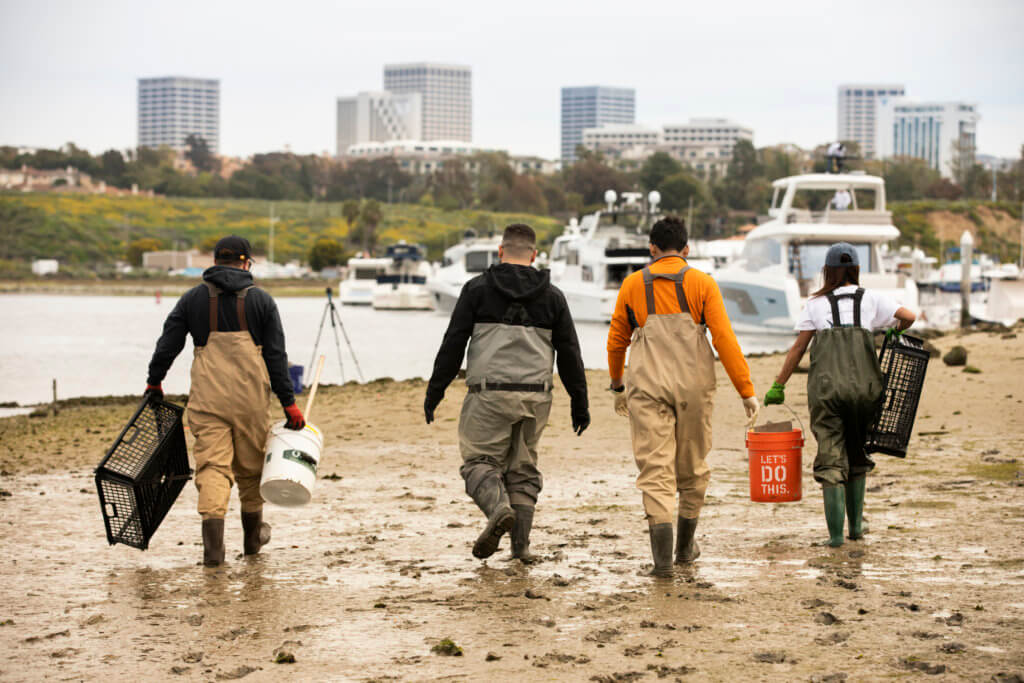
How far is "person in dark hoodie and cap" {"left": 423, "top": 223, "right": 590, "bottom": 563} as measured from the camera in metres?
6.80

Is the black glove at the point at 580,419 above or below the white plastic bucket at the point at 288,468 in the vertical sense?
above

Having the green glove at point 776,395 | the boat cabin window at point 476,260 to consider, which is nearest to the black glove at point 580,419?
the green glove at point 776,395

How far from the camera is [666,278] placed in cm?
682

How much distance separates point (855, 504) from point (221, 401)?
3.68 metres

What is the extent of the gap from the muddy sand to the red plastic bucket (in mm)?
337

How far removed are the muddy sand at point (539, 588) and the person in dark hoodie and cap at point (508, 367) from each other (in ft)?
1.82

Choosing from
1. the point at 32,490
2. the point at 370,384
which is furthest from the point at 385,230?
the point at 32,490

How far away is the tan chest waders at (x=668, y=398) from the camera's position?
6.70 m

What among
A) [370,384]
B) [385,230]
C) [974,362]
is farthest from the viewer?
[385,230]

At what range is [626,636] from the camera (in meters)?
5.59

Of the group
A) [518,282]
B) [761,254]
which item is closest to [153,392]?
[518,282]

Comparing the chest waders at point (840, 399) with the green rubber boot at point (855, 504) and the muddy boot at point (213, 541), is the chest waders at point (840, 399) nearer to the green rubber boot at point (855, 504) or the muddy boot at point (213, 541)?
the green rubber boot at point (855, 504)

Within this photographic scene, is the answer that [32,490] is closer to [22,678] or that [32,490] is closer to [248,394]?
[248,394]

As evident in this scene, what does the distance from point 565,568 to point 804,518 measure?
2.04 m
